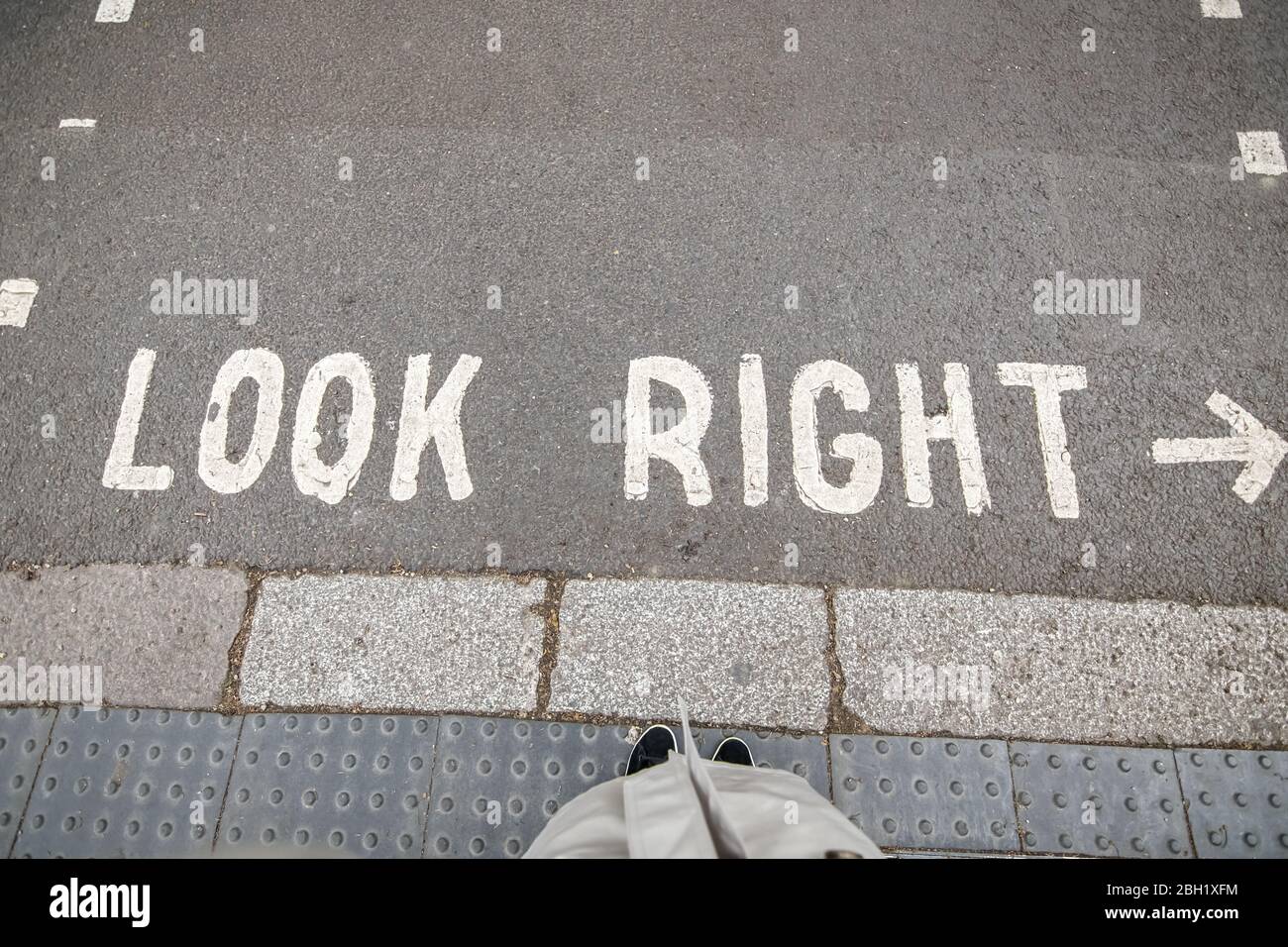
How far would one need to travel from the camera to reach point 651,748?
3080mm

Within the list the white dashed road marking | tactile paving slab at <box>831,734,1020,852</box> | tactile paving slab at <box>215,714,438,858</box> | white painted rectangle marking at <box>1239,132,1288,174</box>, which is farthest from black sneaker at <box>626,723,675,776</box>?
the white dashed road marking

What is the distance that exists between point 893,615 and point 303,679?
2.47 metres

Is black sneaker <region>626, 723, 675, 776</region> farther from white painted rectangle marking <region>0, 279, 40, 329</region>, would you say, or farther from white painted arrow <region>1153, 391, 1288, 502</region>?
white painted rectangle marking <region>0, 279, 40, 329</region>

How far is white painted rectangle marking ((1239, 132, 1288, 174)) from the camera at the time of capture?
4359mm

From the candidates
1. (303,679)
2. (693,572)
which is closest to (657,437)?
(693,572)

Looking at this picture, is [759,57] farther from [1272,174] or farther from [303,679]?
[303,679]

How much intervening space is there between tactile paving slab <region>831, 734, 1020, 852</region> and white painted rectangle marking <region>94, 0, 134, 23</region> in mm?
6043

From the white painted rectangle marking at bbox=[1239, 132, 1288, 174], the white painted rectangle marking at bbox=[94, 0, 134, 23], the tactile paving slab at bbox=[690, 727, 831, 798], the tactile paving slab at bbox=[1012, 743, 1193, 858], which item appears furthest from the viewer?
the white painted rectangle marking at bbox=[94, 0, 134, 23]

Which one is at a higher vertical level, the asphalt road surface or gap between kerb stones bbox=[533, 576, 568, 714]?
the asphalt road surface

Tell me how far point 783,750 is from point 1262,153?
14.0 ft

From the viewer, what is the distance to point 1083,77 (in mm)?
4684

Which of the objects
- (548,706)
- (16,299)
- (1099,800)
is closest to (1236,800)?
(1099,800)

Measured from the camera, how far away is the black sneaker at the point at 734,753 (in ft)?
9.96
